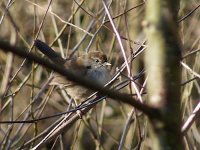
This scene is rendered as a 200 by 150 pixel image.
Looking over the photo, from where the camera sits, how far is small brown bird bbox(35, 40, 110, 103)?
458cm

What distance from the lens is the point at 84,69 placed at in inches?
201

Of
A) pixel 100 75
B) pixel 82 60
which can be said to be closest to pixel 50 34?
pixel 82 60

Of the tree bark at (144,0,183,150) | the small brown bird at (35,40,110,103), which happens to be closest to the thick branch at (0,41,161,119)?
the tree bark at (144,0,183,150)

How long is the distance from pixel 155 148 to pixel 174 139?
0.05 metres

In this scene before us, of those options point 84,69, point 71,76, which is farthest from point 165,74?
point 84,69

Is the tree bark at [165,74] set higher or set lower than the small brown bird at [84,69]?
lower

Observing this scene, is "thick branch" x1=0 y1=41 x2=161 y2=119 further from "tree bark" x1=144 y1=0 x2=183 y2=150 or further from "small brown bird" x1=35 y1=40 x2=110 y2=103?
"small brown bird" x1=35 y1=40 x2=110 y2=103

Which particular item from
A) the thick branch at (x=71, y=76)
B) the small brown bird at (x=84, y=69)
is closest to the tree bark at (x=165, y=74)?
the thick branch at (x=71, y=76)

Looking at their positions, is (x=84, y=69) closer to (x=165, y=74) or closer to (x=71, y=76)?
(x=165, y=74)

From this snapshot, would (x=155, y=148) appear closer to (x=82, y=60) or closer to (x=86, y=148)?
(x=82, y=60)

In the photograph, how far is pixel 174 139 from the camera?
97cm

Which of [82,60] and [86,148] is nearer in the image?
[82,60]

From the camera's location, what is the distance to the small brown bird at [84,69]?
4.58 meters

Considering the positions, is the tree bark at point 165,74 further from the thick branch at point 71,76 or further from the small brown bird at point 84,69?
the small brown bird at point 84,69
